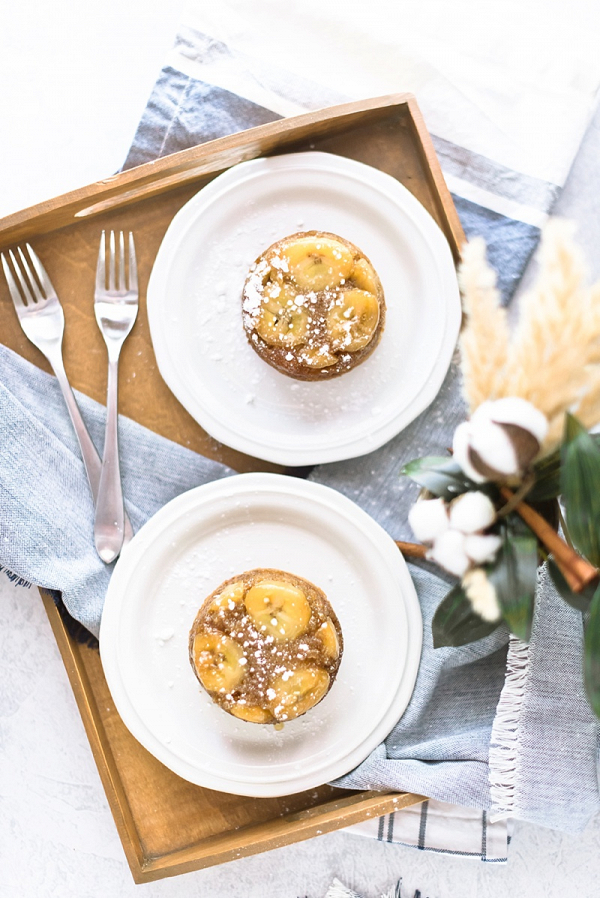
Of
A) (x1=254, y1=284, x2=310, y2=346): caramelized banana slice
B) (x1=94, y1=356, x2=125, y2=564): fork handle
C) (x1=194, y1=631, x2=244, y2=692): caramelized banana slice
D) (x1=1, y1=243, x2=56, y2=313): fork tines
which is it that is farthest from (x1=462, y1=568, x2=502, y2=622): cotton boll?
(x1=1, y1=243, x2=56, y2=313): fork tines

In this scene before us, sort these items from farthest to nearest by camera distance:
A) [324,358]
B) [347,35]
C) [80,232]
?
[347,35] → [80,232] → [324,358]

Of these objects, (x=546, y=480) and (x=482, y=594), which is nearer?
(x=482, y=594)

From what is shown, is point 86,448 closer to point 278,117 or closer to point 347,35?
point 278,117

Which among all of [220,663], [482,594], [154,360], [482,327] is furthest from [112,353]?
[482,594]

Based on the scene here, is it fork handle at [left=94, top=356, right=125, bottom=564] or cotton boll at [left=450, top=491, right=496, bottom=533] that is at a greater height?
cotton boll at [left=450, top=491, right=496, bottom=533]

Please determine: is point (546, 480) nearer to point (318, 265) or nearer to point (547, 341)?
point (547, 341)

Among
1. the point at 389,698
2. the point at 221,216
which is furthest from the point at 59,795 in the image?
the point at 221,216

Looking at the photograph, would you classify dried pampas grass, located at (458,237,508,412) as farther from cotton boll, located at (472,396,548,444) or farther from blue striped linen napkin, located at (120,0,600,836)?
blue striped linen napkin, located at (120,0,600,836)
